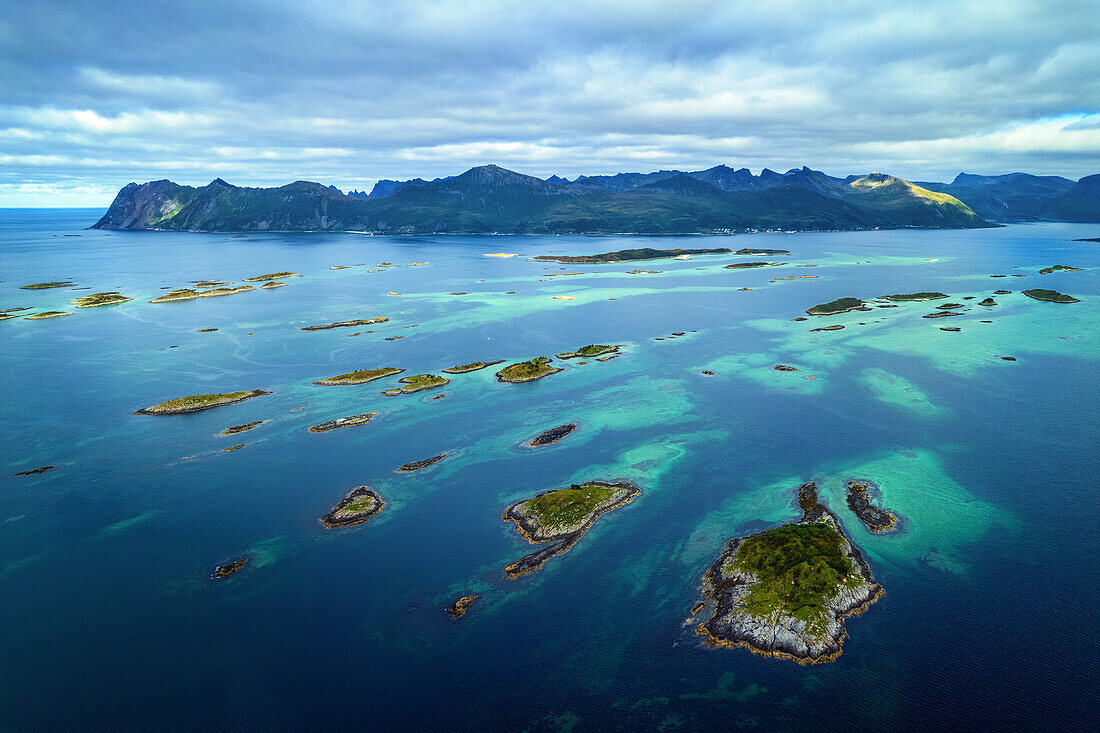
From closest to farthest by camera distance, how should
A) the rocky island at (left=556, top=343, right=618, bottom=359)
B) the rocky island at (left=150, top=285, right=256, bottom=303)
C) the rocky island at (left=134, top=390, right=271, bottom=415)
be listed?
the rocky island at (left=134, top=390, right=271, bottom=415), the rocky island at (left=556, top=343, right=618, bottom=359), the rocky island at (left=150, top=285, right=256, bottom=303)

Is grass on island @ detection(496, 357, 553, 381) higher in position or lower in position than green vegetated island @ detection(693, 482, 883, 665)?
higher

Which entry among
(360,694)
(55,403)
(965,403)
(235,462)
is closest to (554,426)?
(235,462)

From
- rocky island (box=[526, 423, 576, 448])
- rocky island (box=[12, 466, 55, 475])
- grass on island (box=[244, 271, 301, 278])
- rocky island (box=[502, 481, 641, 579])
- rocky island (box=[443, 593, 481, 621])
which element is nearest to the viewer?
rocky island (box=[443, 593, 481, 621])

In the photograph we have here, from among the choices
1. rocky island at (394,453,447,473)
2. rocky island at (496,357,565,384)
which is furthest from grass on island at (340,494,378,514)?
rocky island at (496,357,565,384)

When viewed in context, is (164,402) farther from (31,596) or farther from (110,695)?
(110,695)

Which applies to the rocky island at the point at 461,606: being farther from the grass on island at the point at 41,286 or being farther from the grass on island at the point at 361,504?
the grass on island at the point at 41,286

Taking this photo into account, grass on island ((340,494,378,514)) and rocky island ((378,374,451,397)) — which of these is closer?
grass on island ((340,494,378,514))

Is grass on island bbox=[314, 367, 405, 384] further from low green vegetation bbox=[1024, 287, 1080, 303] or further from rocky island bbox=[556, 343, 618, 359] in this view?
low green vegetation bbox=[1024, 287, 1080, 303]
